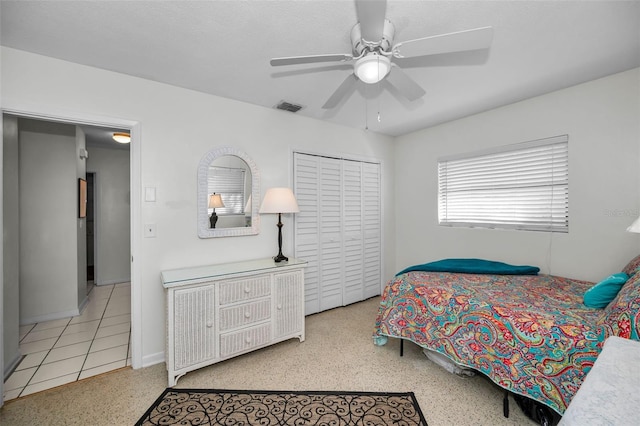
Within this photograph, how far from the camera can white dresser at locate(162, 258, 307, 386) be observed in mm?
2100

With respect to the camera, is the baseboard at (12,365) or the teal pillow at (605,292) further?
the baseboard at (12,365)

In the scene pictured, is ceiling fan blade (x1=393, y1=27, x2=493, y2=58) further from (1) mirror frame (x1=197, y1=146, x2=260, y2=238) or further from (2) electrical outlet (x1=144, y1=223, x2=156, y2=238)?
(2) electrical outlet (x1=144, y1=223, x2=156, y2=238)

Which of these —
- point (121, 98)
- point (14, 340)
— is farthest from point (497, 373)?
point (14, 340)

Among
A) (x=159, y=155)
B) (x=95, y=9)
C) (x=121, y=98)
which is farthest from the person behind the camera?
(x=159, y=155)

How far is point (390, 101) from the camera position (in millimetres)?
2826

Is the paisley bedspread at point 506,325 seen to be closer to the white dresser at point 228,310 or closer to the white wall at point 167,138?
the white dresser at point 228,310

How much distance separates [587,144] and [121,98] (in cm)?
416

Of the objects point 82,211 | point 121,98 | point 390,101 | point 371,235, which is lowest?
point 371,235

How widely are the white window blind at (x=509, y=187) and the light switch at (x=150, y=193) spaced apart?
3.38m

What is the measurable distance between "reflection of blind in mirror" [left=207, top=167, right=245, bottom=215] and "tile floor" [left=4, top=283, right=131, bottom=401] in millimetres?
1643

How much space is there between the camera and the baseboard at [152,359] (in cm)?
234

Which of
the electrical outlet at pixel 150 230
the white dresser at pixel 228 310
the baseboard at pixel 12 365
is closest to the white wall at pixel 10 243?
the baseboard at pixel 12 365

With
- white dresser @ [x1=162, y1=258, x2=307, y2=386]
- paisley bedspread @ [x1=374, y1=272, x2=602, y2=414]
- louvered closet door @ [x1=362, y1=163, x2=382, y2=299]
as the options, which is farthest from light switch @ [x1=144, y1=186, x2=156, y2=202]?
louvered closet door @ [x1=362, y1=163, x2=382, y2=299]

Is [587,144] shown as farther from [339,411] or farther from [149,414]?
[149,414]
